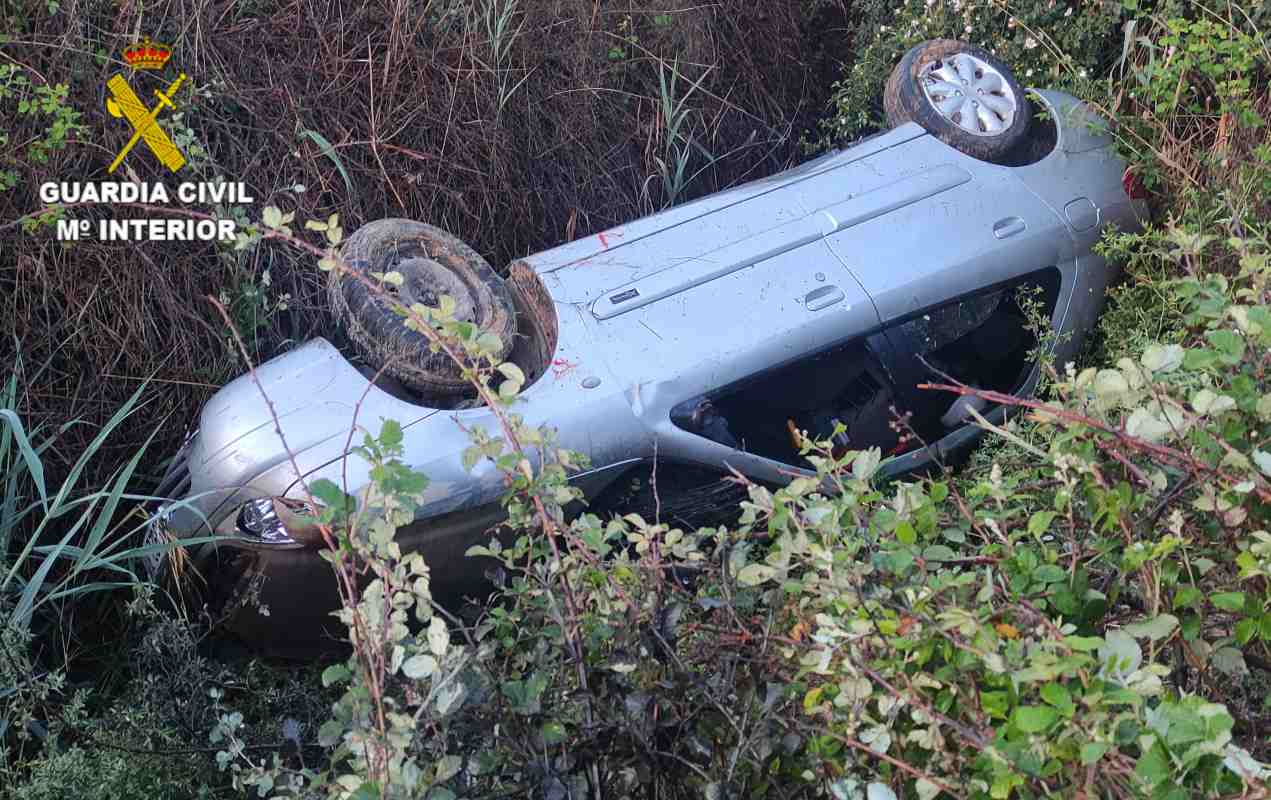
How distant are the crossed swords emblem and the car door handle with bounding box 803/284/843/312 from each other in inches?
102

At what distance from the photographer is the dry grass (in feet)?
14.0

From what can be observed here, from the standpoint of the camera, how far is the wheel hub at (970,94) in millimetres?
4359

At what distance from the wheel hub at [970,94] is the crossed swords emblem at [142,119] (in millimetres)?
3047

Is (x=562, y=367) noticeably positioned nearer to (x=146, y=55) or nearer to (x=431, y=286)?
(x=431, y=286)

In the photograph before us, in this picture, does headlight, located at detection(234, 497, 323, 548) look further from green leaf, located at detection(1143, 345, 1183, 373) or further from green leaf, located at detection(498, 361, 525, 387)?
green leaf, located at detection(1143, 345, 1183, 373)

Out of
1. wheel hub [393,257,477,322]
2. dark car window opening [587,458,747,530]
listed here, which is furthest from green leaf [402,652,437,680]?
wheel hub [393,257,477,322]

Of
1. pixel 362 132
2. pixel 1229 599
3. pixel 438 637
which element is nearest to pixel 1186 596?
pixel 1229 599

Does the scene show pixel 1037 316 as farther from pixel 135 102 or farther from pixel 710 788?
pixel 135 102

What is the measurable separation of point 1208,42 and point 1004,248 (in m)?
Answer: 1.21

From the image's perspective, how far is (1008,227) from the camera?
4047 mm

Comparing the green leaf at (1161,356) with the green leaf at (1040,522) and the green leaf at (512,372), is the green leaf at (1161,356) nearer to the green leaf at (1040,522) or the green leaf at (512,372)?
the green leaf at (1040,522)

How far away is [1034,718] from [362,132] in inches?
159

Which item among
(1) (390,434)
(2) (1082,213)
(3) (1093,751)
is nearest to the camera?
(3) (1093,751)

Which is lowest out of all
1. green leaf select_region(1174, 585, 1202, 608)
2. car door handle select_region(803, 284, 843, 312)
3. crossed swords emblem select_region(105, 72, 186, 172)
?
car door handle select_region(803, 284, 843, 312)
